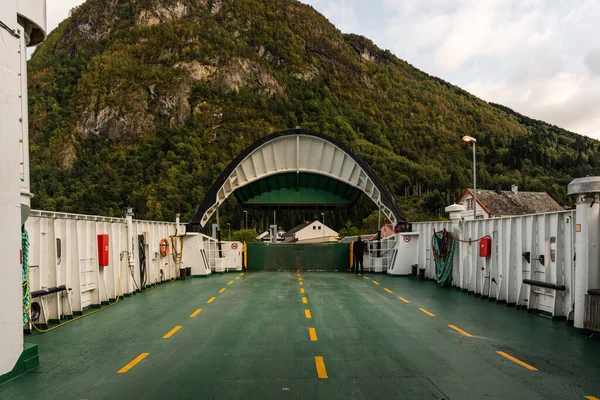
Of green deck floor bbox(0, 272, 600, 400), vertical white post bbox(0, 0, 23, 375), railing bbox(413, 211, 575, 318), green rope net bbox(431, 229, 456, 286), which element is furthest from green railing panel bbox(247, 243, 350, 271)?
vertical white post bbox(0, 0, 23, 375)

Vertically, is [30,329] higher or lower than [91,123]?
lower

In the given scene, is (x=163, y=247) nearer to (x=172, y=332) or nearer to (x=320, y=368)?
(x=172, y=332)

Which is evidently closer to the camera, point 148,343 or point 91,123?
point 148,343

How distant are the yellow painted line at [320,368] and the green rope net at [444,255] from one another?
12.5 metres

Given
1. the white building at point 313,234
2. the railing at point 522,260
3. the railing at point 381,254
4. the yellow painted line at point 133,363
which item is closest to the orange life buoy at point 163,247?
the railing at point 381,254

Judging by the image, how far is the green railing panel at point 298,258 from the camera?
101 feet

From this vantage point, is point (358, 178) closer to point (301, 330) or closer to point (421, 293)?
point (421, 293)

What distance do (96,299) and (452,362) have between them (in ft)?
37.5

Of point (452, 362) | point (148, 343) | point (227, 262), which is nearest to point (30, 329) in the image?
point (148, 343)

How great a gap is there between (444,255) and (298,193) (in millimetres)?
15660

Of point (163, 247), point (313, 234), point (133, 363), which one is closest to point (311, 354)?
point (133, 363)

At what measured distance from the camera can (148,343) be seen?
9977 mm

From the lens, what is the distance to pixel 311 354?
8828mm

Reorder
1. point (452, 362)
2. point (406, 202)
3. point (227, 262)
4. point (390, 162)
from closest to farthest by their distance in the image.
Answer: point (452, 362) < point (227, 262) < point (406, 202) < point (390, 162)
